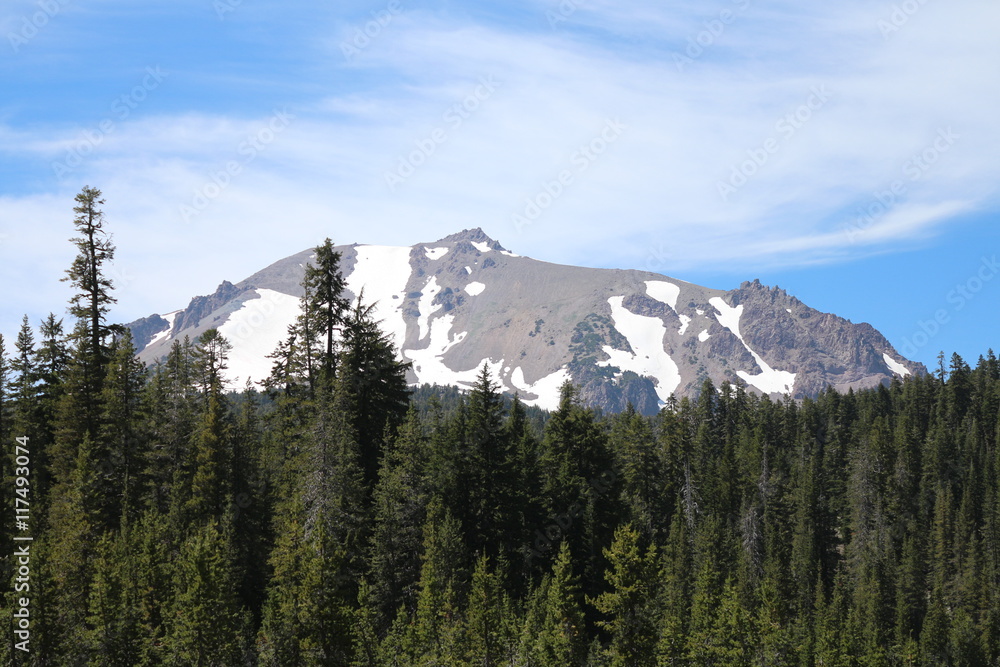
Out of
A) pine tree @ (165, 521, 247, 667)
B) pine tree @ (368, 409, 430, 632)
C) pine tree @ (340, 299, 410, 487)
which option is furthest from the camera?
pine tree @ (340, 299, 410, 487)

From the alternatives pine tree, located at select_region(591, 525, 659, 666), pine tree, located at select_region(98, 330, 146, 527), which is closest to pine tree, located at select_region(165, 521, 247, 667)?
pine tree, located at select_region(98, 330, 146, 527)

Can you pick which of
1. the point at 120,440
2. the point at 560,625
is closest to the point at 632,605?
the point at 560,625

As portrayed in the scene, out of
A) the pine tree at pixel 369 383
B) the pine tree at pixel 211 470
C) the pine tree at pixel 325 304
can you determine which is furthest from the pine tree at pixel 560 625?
the pine tree at pixel 211 470

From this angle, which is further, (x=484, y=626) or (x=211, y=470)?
(x=211, y=470)

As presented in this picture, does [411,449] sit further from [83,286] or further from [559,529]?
[83,286]

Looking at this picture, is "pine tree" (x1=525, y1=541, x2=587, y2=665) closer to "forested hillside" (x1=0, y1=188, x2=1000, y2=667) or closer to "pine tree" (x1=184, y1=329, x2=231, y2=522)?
"forested hillside" (x1=0, y1=188, x2=1000, y2=667)

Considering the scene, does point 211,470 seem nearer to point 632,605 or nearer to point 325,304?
point 325,304

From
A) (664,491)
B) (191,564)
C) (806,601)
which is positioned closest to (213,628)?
(191,564)

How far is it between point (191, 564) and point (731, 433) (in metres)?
115

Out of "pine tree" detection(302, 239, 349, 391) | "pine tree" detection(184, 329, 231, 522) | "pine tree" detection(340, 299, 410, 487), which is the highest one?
"pine tree" detection(302, 239, 349, 391)

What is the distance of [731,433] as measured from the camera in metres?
142

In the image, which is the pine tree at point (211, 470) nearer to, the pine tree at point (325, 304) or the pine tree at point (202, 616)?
the pine tree at point (325, 304)

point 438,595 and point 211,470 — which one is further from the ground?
point 211,470

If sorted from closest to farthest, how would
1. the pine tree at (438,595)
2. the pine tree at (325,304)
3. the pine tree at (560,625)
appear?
the pine tree at (438,595) < the pine tree at (560,625) < the pine tree at (325,304)
